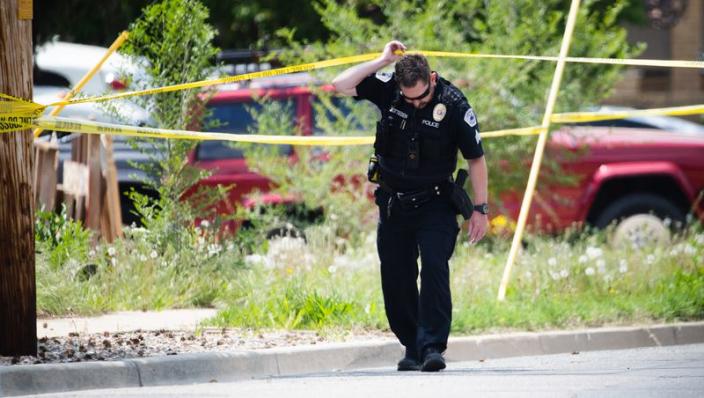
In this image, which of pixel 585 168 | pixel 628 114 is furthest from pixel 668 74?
pixel 628 114

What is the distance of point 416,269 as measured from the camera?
7.77 metres

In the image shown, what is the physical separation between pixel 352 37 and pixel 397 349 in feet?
16.4

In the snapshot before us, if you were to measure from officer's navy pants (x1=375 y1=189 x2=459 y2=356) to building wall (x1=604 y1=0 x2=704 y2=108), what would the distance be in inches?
899

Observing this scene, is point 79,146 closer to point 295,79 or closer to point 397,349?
point 295,79

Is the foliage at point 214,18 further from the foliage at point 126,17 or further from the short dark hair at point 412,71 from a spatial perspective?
the short dark hair at point 412,71

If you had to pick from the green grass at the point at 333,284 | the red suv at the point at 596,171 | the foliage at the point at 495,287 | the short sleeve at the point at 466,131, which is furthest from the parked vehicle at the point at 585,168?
the short sleeve at the point at 466,131

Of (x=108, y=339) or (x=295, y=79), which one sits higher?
(x=295, y=79)

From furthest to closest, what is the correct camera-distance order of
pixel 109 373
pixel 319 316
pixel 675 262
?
pixel 675 262, pixel 319 316, pixel 109 373

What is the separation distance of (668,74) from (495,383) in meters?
25.9

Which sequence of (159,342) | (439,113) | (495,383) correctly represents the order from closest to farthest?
(495,383), (439,113), (159,342)

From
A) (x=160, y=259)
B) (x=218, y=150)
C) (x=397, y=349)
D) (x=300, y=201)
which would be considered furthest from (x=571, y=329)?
(x=218, y=150)

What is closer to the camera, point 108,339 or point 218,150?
point 108,339

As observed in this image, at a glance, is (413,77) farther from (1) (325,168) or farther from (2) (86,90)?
(2) (86,90)

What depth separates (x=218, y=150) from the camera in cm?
1326
